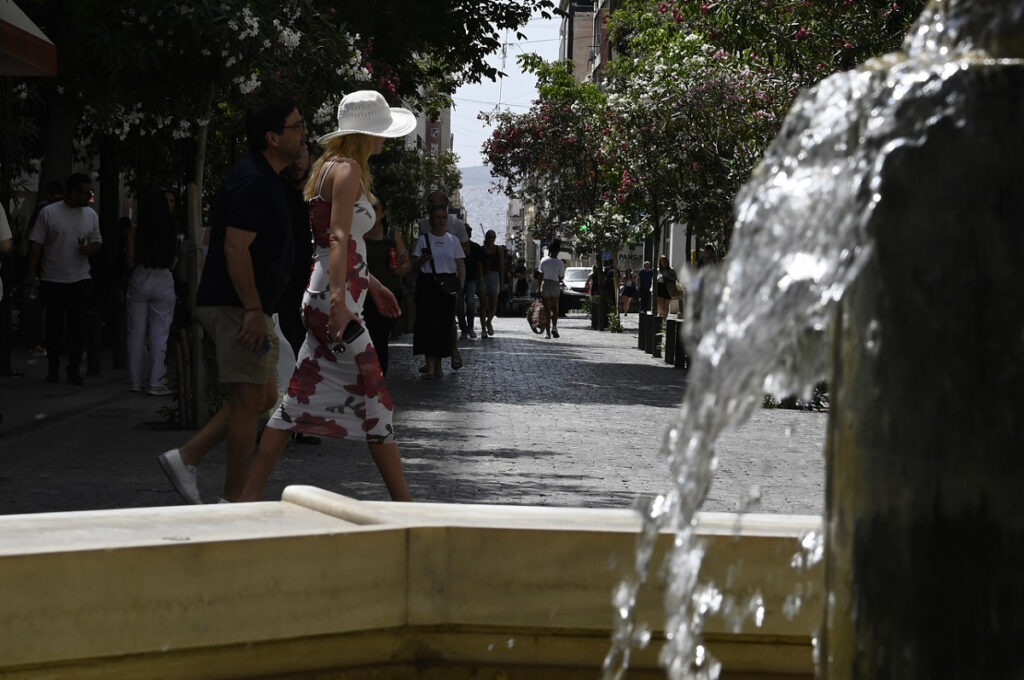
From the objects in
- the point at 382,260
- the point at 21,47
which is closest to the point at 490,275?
the point at 382,260

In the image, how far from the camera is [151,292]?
15.5 metres

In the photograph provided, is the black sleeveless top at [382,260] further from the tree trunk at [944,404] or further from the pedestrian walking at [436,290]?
the tree trunk at [944,404]

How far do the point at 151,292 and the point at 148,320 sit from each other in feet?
0.94

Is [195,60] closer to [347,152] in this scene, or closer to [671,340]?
[347,152]

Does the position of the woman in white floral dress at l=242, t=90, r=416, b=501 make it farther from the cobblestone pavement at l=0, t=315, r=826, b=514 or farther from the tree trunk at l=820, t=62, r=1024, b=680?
the tree trunk at l=820, t=62, r=1024, b=680

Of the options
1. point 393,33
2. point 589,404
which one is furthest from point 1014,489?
point 393,33

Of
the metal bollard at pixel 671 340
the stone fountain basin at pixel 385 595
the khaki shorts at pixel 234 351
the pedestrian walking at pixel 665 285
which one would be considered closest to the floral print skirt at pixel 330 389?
the khaki shorts at pixel 234 351

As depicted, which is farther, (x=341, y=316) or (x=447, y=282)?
(x=447, y=282)

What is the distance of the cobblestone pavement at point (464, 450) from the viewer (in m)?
9.09

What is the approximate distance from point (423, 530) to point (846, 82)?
4.35 ft

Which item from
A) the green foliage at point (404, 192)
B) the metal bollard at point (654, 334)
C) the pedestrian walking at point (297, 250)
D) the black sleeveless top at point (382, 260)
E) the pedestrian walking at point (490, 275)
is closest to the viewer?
the pedestrian walking at point (297, 250)

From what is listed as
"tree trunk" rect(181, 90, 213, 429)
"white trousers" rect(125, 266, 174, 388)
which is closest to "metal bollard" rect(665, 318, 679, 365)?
"white trousers" rect(125, 266, 174, 388)

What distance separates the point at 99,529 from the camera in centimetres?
386

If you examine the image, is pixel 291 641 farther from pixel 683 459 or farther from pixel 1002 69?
pixel 1002 69
